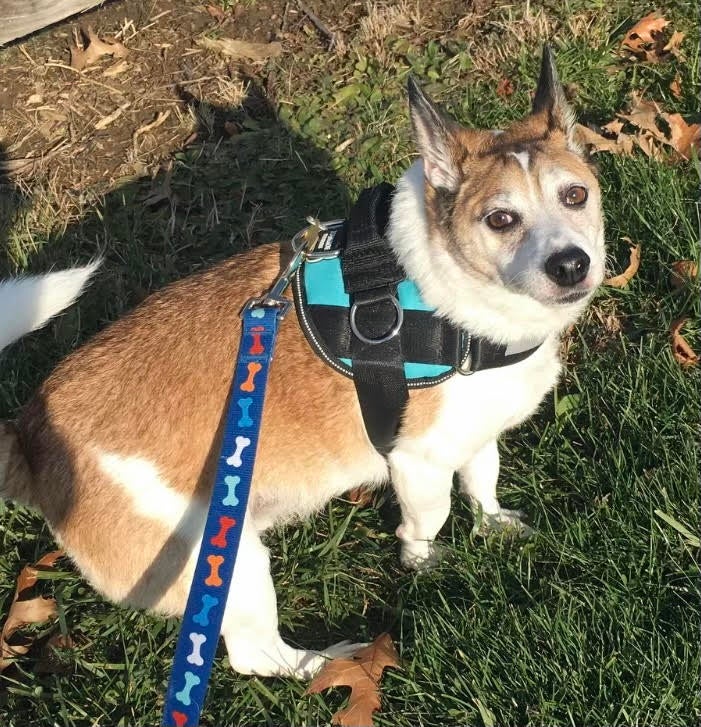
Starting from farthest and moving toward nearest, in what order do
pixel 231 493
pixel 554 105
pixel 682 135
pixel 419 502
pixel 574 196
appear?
pixel 682 135, pixel 419 502, pixel 554 105, pixel 574 196, pixel 231 493

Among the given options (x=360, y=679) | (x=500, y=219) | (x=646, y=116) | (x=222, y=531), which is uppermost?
(x=500, y=219)

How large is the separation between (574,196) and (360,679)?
1.87m

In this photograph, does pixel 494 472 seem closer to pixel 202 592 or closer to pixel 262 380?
pixel 262 380

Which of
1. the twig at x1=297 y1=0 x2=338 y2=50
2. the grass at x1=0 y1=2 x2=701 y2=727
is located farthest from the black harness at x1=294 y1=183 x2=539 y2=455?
the twig at x1=297 y1=0 x2=338 y2=50

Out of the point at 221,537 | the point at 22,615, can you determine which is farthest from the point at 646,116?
the point at 22,615

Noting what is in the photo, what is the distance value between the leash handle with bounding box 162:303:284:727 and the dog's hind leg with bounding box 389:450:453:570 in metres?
0.71

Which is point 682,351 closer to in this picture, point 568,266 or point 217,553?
point 568,266

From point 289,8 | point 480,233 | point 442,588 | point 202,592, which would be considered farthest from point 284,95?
point 202,592

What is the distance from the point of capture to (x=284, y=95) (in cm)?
513

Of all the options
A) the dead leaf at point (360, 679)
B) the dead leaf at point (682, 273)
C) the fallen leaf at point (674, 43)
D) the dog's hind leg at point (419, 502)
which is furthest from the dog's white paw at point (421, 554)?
the fallen leaf at point (674, 43)

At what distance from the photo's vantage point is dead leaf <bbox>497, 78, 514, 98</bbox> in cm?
491

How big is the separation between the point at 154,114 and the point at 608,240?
2.93 m

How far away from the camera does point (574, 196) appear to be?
2.78 metres

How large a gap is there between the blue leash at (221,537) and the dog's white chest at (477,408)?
2.19ft
